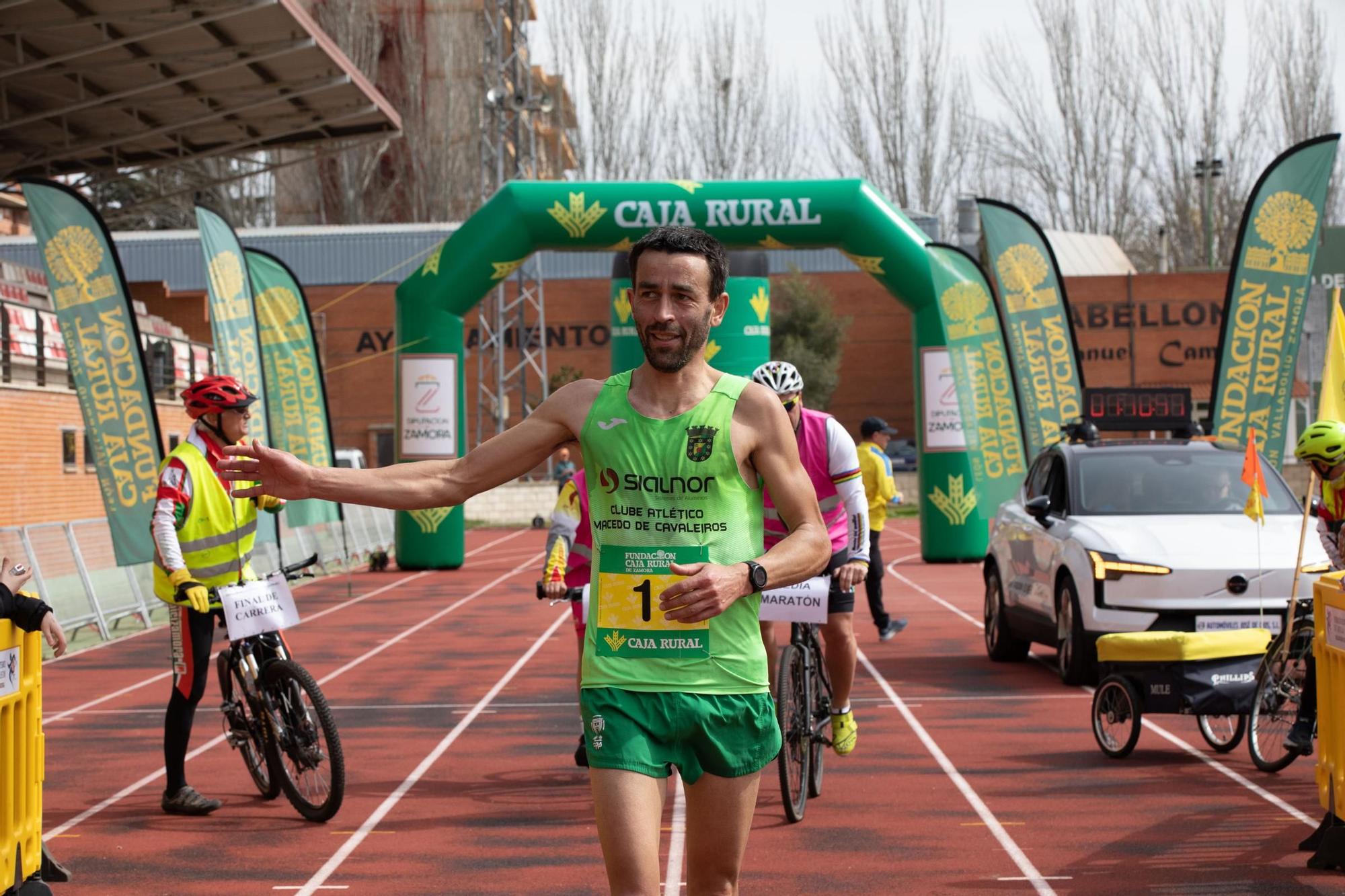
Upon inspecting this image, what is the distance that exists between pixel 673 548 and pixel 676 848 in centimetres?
360

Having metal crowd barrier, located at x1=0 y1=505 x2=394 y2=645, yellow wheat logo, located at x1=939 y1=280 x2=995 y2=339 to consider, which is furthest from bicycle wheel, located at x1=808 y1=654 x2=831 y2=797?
yellow wheat logo, located at x1=939 y1=280 x2=995 y2=339

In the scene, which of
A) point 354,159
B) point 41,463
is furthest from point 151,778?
point 354,159

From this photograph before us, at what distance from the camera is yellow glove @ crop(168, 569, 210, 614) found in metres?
7.94

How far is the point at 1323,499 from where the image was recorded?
851cm

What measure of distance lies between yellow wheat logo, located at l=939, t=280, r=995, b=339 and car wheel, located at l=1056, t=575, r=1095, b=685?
908 centimetres

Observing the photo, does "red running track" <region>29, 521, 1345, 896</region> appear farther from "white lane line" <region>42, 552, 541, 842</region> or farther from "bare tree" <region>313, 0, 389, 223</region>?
"bare tree" <region>313, 0, 389, 223</region>

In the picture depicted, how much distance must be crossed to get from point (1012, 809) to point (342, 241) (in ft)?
172

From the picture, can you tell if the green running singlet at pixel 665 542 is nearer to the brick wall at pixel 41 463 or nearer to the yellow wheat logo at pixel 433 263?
the yellow wheat logo at pixel 433 263

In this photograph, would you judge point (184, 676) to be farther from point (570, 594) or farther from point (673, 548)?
point (673, 548)

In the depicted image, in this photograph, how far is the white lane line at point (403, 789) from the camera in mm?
6855

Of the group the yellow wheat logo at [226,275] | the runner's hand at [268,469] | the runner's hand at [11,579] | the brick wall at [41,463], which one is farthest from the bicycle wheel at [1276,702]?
the brick wall at [41,463]

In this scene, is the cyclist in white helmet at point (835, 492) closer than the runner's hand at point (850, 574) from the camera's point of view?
No

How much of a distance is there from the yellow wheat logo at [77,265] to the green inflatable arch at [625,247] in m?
8.25

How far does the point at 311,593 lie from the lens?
22688 mm
